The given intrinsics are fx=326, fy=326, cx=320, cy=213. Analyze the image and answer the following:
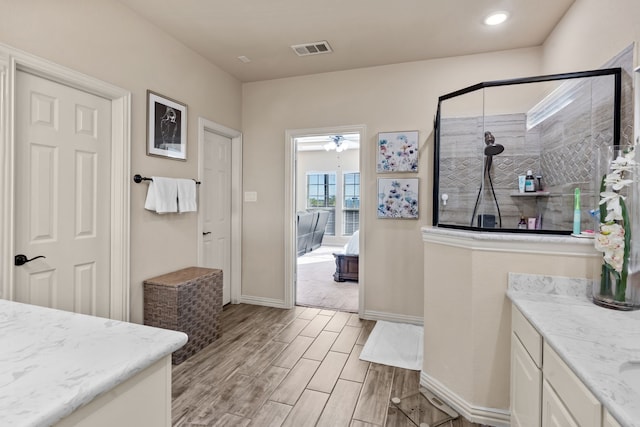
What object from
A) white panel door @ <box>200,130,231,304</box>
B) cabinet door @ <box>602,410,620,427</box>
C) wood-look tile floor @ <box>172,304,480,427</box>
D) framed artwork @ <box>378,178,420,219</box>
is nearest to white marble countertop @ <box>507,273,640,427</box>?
cabinet door @ <box>602,410,620,427</box>

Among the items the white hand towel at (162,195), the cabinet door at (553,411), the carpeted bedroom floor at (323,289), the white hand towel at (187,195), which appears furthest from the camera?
the carpeted bedroom floor at (323,289)

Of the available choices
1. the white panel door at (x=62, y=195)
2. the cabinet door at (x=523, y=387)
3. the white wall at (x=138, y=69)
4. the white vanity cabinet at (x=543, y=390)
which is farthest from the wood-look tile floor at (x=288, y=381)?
the white panel door at (x=62, y=195)

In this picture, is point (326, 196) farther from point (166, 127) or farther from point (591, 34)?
point (591, 34)

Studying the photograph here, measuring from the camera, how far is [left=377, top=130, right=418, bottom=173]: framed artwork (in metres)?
3.32

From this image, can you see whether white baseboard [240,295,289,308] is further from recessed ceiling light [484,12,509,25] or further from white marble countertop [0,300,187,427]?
recessed ceiling light [484,12,509,25]

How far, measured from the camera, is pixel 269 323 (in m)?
3.36

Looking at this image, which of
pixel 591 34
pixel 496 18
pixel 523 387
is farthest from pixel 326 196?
pixel 523 387

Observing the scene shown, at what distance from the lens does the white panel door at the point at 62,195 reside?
1.90m

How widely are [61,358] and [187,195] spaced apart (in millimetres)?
2290

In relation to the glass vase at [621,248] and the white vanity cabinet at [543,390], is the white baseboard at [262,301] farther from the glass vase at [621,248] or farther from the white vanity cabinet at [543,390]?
the glass vase at [621,248]

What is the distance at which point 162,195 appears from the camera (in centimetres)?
270

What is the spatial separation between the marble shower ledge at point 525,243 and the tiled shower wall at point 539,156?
0.55 ft

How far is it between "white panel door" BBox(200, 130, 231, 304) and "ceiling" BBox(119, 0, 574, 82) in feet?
3.04

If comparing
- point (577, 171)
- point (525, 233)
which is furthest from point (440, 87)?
point (525, 233)
